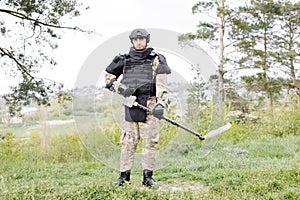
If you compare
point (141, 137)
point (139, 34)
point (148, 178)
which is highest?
point (139, 34)

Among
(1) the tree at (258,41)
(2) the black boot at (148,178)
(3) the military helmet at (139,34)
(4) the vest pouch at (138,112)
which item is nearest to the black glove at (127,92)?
(4) the vest pouch at (138,112)

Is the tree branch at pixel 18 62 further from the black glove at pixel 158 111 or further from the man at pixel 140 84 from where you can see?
the black glove at pixel 158 111

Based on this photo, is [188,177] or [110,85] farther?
[188,177]

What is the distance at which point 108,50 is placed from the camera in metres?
4.58

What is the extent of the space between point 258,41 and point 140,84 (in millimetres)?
14235

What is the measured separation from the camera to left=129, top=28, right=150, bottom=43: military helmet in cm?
432

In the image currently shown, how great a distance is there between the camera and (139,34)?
432cm

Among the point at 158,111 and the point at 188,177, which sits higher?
the point at 158,111

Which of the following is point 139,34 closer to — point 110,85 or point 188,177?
point 110,85

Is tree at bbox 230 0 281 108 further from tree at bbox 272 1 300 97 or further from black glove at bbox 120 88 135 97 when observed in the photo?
black glove at bbox 120 88 135 97

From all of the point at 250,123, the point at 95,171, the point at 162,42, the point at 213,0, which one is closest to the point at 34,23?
the point at 95,171

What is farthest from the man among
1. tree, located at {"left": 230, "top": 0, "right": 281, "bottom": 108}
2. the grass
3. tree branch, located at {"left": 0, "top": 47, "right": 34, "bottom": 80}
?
tree, located at {"left": 230, "top": 0, "right": 281, "bottom": 108}

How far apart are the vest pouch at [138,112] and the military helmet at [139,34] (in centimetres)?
63

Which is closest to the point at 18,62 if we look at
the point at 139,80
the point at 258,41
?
the point at 139,80
